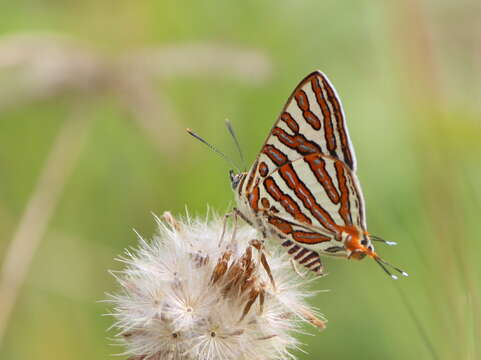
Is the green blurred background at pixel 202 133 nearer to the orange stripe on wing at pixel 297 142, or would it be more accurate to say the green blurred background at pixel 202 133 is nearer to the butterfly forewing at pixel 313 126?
the butterfly forewing at pixel 313 126

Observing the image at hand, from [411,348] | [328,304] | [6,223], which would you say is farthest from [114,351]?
[411,348]

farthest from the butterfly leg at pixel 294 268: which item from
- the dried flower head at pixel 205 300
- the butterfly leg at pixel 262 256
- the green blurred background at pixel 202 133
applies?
the green blurred background at pixel 202 133

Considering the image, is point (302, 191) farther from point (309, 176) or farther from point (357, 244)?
point (357, 244)

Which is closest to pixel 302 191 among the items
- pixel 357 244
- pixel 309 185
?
pixel 309 185

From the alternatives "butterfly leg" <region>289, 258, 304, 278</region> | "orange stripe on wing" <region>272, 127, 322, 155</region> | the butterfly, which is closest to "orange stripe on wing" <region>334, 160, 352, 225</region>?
the butterfly

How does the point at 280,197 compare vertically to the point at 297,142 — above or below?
below

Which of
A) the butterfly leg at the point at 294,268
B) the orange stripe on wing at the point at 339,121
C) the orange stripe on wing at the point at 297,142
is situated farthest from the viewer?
the butterfly leg at the point at 294,268
